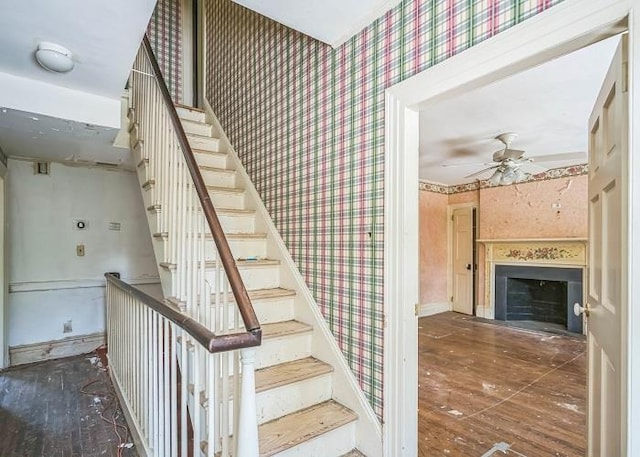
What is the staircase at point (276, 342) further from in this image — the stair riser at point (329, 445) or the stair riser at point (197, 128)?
the stair riser at point (197, 128)

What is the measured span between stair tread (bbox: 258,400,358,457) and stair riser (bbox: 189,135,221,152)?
2.65 meters

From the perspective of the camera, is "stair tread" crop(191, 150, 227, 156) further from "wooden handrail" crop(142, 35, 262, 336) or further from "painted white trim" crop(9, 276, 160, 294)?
"painted white trim" crop(9, 276, 160, 294)

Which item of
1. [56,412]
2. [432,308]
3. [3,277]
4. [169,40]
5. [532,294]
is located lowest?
[432,308]

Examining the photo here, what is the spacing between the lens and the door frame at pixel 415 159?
0.95 meters

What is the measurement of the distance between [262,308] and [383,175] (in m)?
1.23

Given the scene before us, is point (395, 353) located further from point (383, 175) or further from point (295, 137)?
point (295, 137)

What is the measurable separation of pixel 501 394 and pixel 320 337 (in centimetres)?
184

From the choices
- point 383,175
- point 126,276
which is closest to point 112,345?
point 126,276

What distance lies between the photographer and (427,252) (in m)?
6.41

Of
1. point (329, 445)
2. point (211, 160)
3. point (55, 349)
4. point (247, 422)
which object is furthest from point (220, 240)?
point (55, 349)

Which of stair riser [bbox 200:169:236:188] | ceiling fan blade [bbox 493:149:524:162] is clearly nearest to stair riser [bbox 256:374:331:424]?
stair riser [bbox 200:169:236:188]

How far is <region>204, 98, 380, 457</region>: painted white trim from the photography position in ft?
5.96

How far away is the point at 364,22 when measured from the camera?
186 centimetres

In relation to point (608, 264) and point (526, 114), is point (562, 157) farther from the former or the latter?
point (608, 264)
